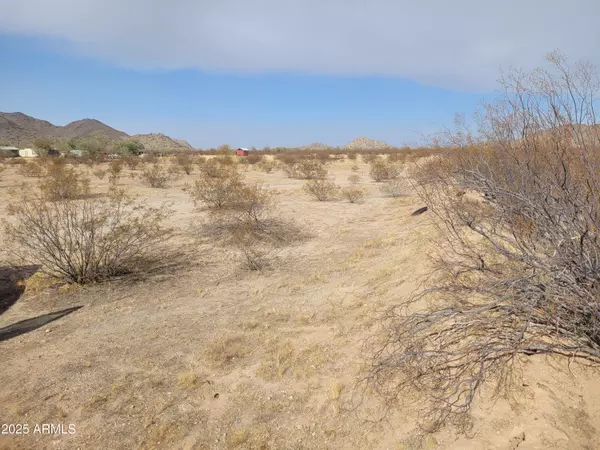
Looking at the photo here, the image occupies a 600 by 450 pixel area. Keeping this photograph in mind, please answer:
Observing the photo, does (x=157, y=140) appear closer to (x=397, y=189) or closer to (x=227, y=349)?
(x=397, y=189)

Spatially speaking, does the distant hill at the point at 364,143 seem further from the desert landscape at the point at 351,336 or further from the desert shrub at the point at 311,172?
the desert landscape at the point at 351,336

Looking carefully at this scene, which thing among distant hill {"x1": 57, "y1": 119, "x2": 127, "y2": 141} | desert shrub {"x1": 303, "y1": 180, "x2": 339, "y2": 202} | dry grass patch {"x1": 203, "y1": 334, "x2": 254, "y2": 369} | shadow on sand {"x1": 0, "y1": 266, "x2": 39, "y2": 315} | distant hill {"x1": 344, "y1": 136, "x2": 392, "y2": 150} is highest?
distant hill {"x1": 57, "y1": 119, "x2": 127, "y2": 141}

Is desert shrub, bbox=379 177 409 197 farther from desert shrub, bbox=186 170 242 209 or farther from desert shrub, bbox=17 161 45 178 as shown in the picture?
desert shrub, bbox=17 161 45 178

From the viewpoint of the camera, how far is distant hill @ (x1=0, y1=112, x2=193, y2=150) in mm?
89850

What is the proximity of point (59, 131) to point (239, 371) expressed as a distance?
117468mm

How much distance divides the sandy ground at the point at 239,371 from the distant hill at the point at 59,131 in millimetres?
83935

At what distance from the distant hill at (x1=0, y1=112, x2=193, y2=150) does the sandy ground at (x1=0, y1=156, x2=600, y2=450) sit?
83.9 m

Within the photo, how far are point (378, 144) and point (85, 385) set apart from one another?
9383 centimetres

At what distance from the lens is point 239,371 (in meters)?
4.54

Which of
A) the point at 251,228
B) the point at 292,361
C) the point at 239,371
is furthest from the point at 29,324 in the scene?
the point at 251,228

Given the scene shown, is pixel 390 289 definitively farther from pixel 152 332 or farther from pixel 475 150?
pixel 152 332

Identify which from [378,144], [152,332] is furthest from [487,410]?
[378,144]

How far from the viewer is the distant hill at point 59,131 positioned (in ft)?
295

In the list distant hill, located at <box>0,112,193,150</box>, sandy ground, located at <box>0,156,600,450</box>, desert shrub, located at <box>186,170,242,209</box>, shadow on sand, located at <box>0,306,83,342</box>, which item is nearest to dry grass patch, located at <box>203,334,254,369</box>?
sandy ground, located at <box>0,156,600,450</box>
